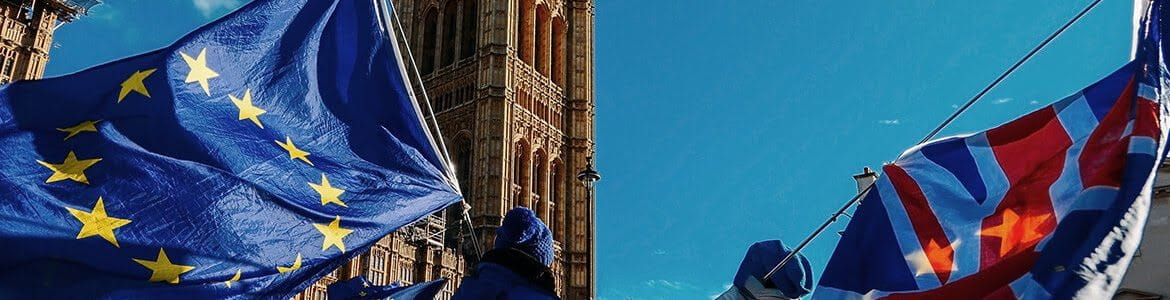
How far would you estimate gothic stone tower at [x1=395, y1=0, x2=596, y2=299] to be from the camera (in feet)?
129

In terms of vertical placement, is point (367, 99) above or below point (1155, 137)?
above

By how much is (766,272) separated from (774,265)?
0.14 ft

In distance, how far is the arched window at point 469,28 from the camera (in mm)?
43656

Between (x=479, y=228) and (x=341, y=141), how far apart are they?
32.6 meters

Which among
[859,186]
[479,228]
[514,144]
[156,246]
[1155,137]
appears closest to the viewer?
[1155,137]

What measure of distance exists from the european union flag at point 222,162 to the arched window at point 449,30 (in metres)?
39.9

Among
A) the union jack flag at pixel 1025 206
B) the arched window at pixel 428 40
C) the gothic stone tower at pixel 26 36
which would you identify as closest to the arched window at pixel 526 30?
Result: the arched window at pixel 428 40

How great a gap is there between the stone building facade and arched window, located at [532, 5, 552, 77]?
5cm

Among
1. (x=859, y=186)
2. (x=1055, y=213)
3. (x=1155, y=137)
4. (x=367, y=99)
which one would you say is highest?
(x=859, y=186)

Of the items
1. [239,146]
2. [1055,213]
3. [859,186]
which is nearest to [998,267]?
[1055,213]

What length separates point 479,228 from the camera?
121ft

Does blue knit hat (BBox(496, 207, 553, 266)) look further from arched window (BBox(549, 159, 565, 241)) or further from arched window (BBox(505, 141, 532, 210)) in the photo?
arched window (BBox(549, 159, 565, 241))

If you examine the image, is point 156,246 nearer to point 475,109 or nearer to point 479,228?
point 479,228

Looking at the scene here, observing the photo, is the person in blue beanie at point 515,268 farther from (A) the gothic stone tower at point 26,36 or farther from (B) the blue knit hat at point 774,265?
(A) the gothic stone tower at point 26,36
